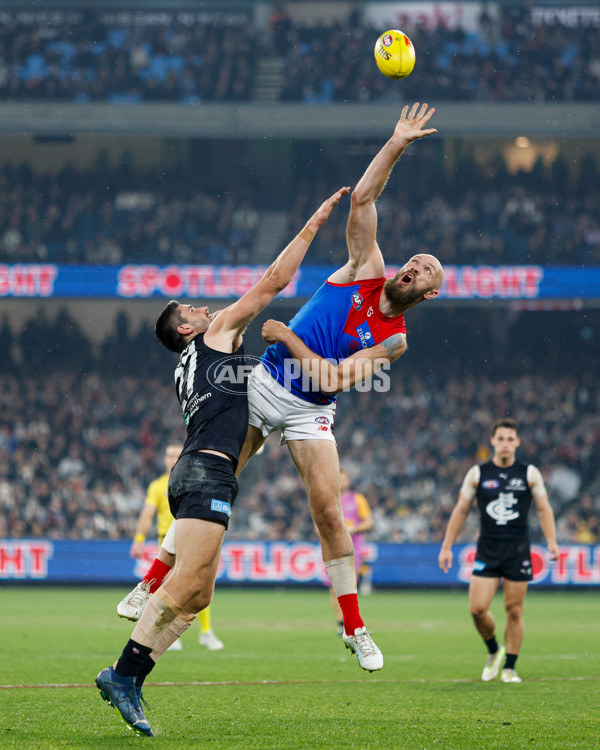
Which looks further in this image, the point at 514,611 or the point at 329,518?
the point at 514,611

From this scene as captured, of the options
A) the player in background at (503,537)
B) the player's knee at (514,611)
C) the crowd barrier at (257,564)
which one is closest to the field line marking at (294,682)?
the player in background at (503,537)

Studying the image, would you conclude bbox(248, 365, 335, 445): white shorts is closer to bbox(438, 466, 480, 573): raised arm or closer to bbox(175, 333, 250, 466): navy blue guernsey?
bbox(175, 333, 250, 466): navy blue guernsey

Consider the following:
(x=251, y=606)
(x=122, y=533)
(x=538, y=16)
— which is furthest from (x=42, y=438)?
(x=538, y=16)

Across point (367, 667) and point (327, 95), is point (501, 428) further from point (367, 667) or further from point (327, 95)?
point (327, 95)

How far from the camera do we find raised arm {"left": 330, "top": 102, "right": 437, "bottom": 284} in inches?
268

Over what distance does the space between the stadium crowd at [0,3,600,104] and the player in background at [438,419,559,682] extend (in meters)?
→ 20.0

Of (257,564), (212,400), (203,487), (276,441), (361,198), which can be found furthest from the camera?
(276,441)

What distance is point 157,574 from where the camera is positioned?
22.4ft

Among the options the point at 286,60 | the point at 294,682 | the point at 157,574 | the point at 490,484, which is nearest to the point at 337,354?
the point at 157,574

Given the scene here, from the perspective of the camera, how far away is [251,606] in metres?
19.2

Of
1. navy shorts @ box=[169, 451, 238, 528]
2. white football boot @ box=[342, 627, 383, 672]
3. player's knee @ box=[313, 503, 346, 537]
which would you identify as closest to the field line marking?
white football boot @ box=[342, 627, 383, 672]

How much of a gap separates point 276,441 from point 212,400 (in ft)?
68.3

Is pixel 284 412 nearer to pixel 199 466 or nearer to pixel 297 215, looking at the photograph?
pixel 199 466

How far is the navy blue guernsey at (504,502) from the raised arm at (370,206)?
12.1 feet
